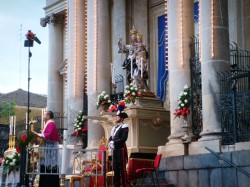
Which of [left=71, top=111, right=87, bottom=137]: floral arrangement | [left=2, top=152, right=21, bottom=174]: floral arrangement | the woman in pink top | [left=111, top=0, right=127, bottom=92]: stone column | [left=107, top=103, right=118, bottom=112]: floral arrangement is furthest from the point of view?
[left=111, top=0, right=127, bottom=92]: stone column

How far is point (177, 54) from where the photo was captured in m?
20.2

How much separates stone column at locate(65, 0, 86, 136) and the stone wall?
703 centimetres

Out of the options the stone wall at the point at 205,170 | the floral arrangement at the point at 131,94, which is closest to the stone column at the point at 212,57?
the stone wall at the point at 205,170

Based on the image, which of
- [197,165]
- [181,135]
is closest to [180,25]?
[181,135]

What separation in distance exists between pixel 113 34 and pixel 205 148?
11546 mm

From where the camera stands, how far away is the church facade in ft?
59.8

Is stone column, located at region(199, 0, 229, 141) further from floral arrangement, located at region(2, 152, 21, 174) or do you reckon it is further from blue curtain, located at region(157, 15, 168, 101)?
blue curtain, located at region(157, 15, 168, 101)

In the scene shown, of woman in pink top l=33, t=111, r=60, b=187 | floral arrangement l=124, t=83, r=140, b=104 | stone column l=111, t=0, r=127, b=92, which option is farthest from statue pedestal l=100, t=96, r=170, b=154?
woman in pink top l=33, t=111, r=60, b=187

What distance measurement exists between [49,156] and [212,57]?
5.96 metres

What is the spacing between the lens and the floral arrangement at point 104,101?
75.9 ft

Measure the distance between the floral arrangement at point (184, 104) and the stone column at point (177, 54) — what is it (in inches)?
11.6

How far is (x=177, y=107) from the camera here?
19.8 metres

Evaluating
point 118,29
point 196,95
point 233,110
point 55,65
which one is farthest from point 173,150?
point 55,65

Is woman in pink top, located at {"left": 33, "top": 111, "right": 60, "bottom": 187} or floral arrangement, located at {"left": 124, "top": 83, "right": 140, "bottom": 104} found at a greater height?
floral arrangement, located at {"left": 124, "top": 83, "right": 140, "bottom": 104}
